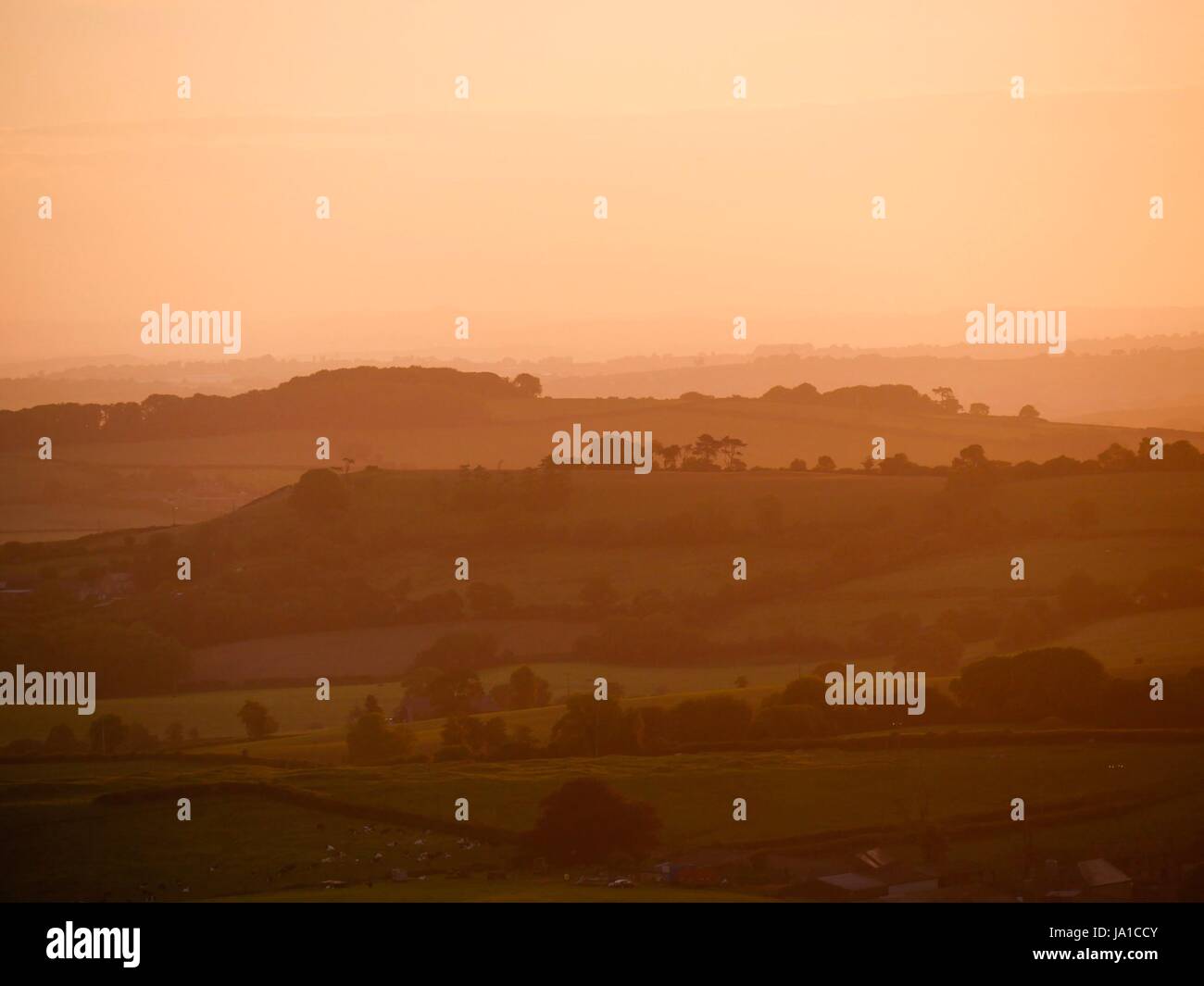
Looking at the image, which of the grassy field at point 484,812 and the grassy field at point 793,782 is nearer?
the grassy field at point 484,812

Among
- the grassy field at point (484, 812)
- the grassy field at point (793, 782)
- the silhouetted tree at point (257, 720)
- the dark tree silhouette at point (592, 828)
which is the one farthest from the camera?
the silhouetted tree at point (257, 720)

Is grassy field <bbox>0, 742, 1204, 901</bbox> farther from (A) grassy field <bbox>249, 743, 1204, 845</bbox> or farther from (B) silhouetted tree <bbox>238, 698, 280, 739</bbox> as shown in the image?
(B) silhouetted tree <bbox>238, 698, 280, 739</bbox>

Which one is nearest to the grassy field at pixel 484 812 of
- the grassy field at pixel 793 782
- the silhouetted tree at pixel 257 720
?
the grassy field at pixel 793 782

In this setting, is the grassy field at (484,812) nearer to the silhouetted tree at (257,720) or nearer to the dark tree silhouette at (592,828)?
the dark tree silhouette at (592,828)

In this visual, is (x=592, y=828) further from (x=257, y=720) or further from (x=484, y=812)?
(x=257, y=720)

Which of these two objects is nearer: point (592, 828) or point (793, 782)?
point (592, 828)

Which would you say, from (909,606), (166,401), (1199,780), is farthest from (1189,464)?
(166,401)

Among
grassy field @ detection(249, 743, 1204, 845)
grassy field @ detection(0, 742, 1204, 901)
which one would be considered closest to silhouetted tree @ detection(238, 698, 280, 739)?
grassy field @ detection(0, 742, 1204, 901)

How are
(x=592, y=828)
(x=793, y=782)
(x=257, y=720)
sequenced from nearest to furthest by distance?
(x=592, y=828)
(x=793, y=782)
(x=257, y=720)

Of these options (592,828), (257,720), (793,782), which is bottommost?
(592,828)

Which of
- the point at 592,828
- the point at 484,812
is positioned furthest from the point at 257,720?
the point at 592,828
